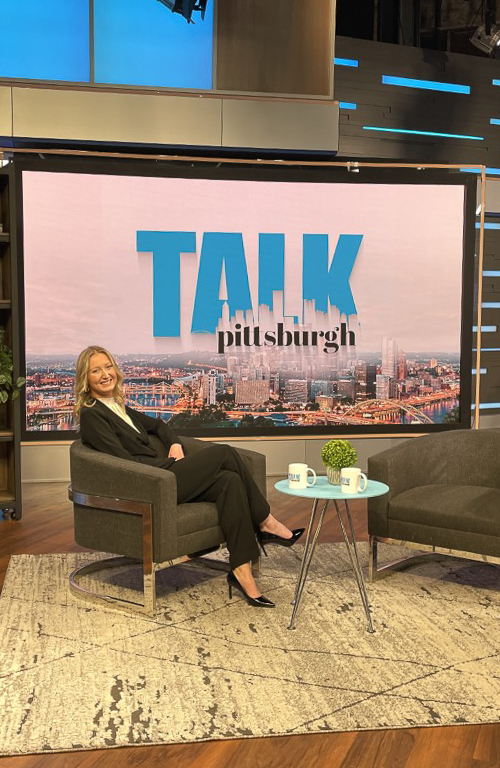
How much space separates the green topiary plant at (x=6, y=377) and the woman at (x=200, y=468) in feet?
4.24

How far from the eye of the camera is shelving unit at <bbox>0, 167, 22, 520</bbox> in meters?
5.78

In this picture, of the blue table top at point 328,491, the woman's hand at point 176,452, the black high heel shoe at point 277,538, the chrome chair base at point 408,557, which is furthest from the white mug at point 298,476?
the woman's hand at point 176,452

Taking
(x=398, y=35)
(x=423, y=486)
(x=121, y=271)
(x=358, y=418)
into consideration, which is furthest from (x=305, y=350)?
(x=398, y=35)

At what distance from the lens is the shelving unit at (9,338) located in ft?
19.0

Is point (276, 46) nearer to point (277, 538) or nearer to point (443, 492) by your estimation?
point (443, 492)

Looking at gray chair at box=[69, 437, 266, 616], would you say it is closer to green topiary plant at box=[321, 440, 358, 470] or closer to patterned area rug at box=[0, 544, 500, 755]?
patterned area rug at box=[0, 544, 500, 755]

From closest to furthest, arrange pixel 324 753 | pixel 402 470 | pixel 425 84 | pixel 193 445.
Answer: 1. pixel 324 753
2. pixel 402 470
3. pixel 193 445
4. pixel 425 84

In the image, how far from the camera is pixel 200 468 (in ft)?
14.0

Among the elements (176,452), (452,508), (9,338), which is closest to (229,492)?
(176,452)

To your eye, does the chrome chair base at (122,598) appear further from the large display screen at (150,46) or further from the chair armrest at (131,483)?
the large display screen at (150,46)

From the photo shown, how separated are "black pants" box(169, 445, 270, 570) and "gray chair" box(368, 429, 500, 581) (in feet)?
2.01

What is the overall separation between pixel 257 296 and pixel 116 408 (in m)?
2.55

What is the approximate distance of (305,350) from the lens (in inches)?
275

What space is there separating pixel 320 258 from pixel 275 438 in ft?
4.74
